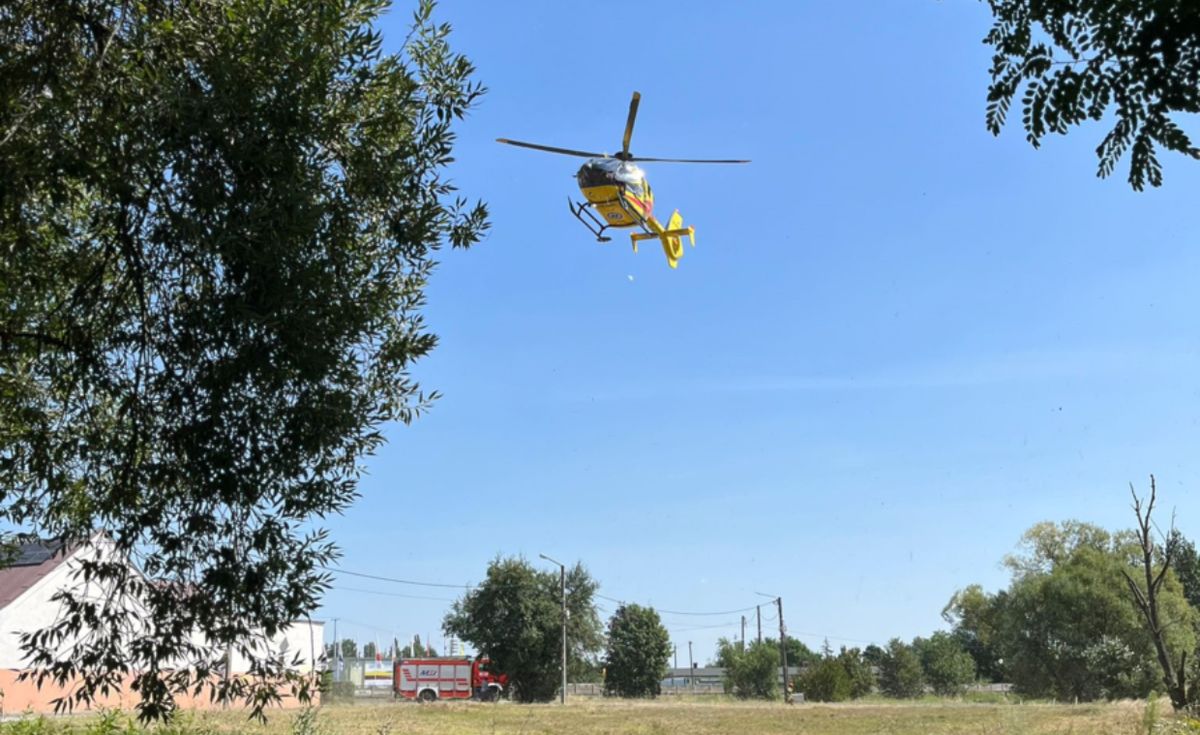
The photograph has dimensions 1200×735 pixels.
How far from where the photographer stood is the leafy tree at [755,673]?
71375 millimetres

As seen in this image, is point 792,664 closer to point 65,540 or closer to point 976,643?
point 976,643

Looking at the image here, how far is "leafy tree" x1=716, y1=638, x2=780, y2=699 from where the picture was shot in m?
71.4

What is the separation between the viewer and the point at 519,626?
193 feet

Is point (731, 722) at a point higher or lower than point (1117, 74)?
lower

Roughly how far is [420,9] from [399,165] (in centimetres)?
188

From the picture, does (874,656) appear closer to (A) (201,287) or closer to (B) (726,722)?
(B) (726,722)

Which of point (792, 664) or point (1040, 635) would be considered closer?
point (1040, 635)

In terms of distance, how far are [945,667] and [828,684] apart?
15.8 metres

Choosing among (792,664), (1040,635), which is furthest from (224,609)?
(792,664)

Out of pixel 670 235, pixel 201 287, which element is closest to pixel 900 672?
pixel 670 235

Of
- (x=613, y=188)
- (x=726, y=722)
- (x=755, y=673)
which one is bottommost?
(x=755, y=673)

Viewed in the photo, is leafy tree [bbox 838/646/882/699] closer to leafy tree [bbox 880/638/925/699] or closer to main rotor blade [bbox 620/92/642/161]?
leafy tree [bbox 880/638/925/699]

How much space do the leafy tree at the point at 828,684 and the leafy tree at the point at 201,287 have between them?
2247 inches

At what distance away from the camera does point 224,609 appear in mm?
7730
